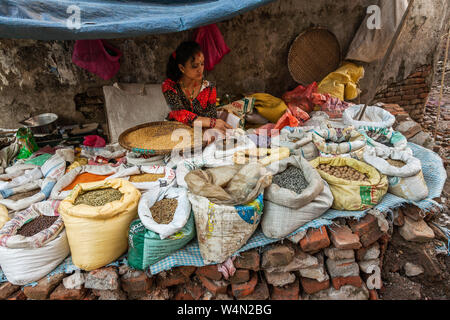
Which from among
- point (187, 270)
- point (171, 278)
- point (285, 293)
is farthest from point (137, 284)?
point (285, 293)

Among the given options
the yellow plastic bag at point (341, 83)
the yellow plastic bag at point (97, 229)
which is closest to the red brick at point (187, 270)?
the yellow plastic bag at point (97, 229)

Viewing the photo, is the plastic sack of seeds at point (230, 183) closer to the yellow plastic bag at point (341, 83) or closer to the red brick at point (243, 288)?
the red brick at point (243, 288)

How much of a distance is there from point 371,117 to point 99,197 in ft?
9.66

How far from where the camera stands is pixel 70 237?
170 centimetres

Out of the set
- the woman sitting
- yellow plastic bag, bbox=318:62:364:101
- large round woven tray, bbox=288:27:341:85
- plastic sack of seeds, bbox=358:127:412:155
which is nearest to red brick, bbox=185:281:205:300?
the woman sitting

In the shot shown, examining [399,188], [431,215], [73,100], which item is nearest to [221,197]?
[399,188]

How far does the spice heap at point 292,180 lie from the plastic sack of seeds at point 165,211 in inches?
27.9

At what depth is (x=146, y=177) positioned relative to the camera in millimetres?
2277

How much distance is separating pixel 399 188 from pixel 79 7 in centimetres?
264

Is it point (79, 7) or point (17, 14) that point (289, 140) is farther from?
point (17, 14)

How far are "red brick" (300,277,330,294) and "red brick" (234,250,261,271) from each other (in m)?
0.45

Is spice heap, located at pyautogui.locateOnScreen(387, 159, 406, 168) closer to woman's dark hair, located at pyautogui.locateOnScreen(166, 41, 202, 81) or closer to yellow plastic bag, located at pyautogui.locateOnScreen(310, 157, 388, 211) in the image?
yellow plastic bag, located at pyautogui.locateOnScreen(310, 157, 388, 211)

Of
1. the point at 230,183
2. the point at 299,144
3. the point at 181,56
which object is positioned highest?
the point at 181,56

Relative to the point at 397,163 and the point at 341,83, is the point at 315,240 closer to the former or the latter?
the point at 397,163
